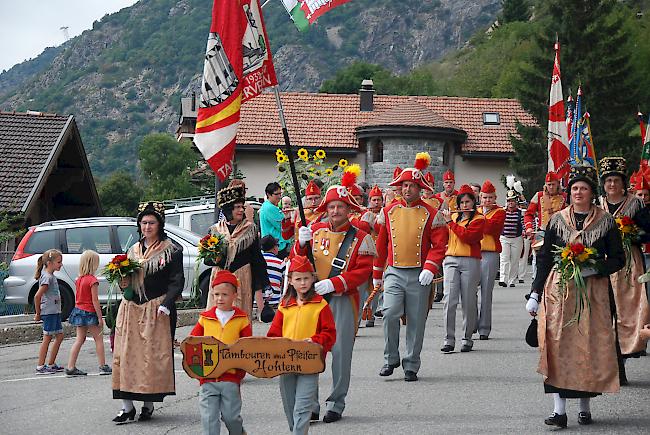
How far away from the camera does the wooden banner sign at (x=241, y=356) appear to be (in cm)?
740

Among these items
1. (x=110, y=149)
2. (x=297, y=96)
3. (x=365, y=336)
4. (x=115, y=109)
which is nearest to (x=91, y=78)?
(x=115, y=109)

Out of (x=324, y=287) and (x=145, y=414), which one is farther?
(x=145, y=414)

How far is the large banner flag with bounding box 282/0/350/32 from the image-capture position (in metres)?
10.9

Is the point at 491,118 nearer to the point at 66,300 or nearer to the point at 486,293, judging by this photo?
the point at 66,300

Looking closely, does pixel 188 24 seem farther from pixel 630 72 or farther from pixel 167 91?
pixel 630 72

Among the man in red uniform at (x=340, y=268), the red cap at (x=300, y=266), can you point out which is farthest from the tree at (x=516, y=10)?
the red cap at (x=300, y=266)

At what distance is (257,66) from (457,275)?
460 centimetres

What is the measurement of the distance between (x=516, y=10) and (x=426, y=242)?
110 meters

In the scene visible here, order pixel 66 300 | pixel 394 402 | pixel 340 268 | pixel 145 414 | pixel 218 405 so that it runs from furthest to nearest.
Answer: pixel 66 300, pixel 394 402, pixel 145 414, pixel 340 268, pixel 218 405

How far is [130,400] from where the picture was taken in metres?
9.38

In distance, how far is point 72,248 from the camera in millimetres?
18469

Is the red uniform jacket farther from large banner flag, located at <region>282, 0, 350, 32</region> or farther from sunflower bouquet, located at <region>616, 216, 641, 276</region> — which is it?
large banner flag, located at <region>282, 0, 350, 32</region>

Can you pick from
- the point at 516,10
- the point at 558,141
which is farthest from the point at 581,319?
the point at 516,10

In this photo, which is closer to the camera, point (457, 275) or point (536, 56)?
point (457, 275)
